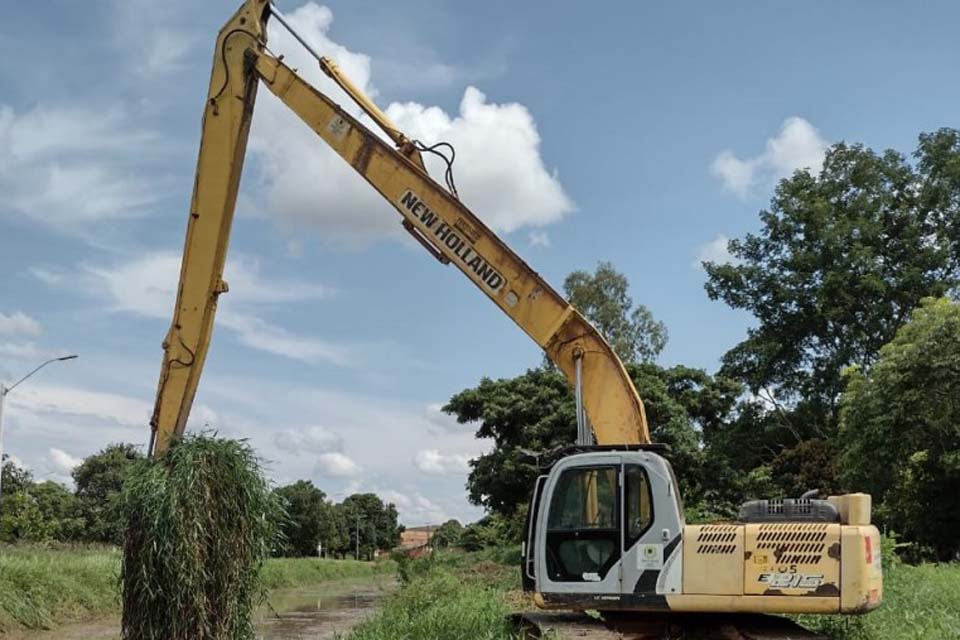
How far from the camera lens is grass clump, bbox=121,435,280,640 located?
9.96 meters

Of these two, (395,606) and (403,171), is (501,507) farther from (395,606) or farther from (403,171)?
(403,171)

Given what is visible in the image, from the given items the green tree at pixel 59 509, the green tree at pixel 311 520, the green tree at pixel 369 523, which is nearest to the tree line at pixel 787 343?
the green tree at pixel 59 509

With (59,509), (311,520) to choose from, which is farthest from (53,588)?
(311,520)

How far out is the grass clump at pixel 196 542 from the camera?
996cm

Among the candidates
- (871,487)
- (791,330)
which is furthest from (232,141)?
(791,330)

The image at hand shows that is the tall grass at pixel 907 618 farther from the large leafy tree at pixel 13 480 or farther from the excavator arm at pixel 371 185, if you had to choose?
the large leafy tree at pixel 13 480

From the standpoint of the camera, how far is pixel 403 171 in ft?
36.4

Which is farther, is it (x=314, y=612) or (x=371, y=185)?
(x=314, y=612)

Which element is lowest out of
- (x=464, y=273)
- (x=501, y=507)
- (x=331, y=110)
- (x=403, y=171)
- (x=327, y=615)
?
(x=327, y=615)

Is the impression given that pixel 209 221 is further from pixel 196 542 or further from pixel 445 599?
pixel 445 599

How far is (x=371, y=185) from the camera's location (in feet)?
36.9

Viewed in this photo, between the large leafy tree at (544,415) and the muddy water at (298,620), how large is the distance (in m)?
6.26

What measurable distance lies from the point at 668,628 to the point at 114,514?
19.2 ft

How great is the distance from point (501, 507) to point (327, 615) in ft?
43.3
